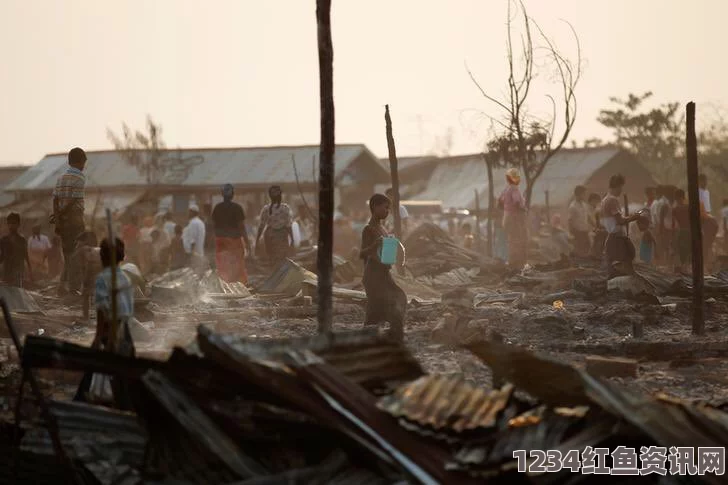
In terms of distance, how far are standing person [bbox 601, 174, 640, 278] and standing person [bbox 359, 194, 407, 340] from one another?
189 inches

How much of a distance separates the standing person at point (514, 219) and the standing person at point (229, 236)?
4451 mm

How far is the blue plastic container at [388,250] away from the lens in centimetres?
1210

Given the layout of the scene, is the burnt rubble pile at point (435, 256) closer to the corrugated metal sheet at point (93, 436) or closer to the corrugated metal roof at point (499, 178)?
the corrugated metal sheet at point (93, 436)

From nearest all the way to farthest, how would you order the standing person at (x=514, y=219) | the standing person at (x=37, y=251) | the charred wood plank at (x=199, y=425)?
the charred wood plank at (x=199, y=425) → the standing person at (x=514, y=219) → the standing person at (x=37, y=251)

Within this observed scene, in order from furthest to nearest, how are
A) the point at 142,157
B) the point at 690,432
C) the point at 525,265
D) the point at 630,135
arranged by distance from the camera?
1. the point at 630,135
2. the point at 142,157
3. the point at 525,265
4. the point at 690,432

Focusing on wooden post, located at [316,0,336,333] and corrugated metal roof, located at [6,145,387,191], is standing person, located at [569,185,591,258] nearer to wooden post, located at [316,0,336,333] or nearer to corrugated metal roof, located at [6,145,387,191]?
→ wooden post, located at [316,0,336,333]

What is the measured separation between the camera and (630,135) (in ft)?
198

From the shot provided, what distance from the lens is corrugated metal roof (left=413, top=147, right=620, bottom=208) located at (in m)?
45.4

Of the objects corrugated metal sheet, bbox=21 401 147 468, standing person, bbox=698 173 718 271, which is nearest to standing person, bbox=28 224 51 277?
standing person, bbox=698 173 718 271

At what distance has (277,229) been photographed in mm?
19766

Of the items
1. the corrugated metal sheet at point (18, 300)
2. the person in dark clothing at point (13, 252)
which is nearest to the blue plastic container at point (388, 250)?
the corrugated metal sheet at point (18, 300)

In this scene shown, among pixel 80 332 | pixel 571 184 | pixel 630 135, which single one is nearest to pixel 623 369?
pixel 80 332

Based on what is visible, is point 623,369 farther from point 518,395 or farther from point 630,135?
point 630,135

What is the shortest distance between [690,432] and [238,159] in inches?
1655
